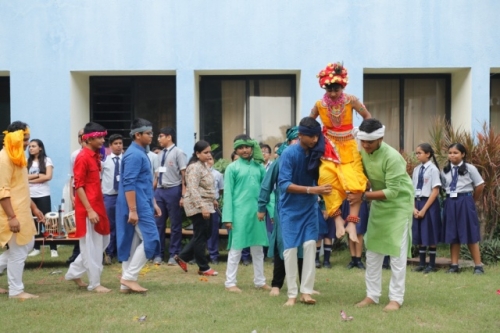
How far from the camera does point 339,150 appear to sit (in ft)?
23.4

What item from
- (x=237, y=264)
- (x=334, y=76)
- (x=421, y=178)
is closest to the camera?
(x=334, y=76)

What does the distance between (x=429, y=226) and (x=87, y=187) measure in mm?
4960

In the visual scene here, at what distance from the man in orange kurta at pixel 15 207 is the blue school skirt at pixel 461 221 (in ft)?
18.6

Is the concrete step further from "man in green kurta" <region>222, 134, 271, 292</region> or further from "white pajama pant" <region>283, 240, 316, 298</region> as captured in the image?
"white pajama pant" <region>283, 240, 316, 298</region>

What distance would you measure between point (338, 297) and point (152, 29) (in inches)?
274

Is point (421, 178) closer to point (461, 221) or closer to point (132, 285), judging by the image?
point (461, 221)

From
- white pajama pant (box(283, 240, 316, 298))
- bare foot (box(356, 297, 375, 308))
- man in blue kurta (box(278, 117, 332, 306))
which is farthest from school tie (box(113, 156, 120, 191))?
bare foot (box(356, 297, 375, 308))

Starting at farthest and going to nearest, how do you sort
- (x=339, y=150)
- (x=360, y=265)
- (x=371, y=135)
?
(x=360, y=265), (x=339, y=150), (x=371, y=135)

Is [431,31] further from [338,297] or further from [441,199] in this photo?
[338,297]

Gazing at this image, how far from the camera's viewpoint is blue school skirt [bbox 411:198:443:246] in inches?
391

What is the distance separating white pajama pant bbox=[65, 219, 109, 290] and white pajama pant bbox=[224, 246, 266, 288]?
1.57m

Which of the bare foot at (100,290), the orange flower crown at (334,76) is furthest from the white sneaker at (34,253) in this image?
the orange flower crown at (334,76)

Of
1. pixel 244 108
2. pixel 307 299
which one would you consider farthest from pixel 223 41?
pixel 307 299

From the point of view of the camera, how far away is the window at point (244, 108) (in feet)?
44.4
